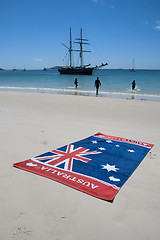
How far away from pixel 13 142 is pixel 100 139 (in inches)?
89.8

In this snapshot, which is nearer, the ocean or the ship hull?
the ocean

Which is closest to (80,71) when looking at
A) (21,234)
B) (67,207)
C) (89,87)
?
(89,87)

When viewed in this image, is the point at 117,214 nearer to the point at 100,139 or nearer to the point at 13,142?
the point at 100,139

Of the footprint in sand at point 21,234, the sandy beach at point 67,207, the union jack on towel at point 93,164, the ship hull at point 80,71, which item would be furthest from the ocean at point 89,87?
the ship hull at point 80,71

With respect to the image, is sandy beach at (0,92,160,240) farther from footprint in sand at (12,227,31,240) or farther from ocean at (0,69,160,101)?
ocean at (0,69,160,101)

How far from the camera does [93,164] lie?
376 centimetres

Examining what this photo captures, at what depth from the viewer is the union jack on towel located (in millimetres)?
3076

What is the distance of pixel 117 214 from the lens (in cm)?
252

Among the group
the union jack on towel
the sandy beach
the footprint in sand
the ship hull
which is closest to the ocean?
the union jack on towel

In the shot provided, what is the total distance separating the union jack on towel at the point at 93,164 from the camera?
308cm

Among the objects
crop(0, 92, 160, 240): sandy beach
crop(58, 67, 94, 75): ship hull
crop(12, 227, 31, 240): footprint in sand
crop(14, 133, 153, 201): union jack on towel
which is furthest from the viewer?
crop(58, 67, 94, 75): ship hull

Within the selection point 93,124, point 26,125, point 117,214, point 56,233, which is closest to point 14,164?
point 56,233

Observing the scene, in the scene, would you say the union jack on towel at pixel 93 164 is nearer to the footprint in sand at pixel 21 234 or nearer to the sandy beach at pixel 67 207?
the sandy beach at pixel 67 207

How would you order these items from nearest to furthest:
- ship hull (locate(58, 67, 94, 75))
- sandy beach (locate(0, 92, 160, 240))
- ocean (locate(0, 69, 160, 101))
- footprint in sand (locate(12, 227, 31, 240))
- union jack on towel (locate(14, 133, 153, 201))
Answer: footprint in sand (locate(12, 227, 31, 240)) → sandy beach (locate(0, 92, 160, 240)) → union jack on towel (locate(14, 133, 153, 201)) → ocean (locate(0, 69, 160, 101)) → ship hull (locate(58, 67, 94, 75))
